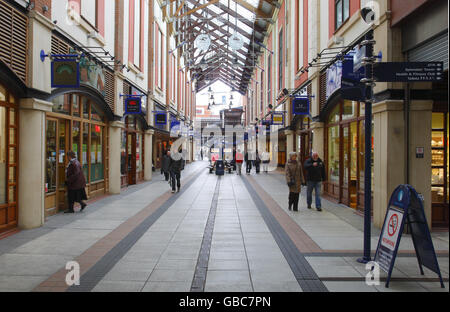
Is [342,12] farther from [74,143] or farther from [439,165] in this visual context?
[74,143]

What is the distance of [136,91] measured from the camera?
16641 mm

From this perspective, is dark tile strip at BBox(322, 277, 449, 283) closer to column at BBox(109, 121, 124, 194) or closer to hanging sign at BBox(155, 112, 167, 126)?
column at BBox(109, 121, 124, 194)

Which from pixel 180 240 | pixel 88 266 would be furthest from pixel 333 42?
pixel 88 266

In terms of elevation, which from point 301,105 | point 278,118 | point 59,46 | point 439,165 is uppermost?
point 59,46

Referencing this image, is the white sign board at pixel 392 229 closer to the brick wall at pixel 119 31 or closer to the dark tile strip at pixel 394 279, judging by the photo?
the dark tile strip at pixel 394 279

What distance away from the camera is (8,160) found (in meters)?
7.21

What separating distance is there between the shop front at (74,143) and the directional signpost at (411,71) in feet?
25.0

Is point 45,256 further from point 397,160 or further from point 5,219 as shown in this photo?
point 397,160

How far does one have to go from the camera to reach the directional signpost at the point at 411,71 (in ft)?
17.1

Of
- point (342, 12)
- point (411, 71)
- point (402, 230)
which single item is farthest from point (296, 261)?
point (342, 12)

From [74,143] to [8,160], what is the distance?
11.8ft

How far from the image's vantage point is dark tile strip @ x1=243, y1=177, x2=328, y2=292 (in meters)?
4.48

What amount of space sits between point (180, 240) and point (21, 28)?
5315 mm

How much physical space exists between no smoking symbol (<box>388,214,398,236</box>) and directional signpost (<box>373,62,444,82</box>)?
1.99 meters
